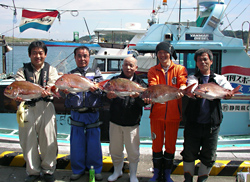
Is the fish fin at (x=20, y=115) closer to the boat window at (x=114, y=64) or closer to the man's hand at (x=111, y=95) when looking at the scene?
the man's hand at (x=111, y=95)

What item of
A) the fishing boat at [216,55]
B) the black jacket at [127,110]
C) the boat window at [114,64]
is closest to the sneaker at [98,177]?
the black jacket at [127,110]

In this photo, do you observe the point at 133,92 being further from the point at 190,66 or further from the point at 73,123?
the point at 190,66

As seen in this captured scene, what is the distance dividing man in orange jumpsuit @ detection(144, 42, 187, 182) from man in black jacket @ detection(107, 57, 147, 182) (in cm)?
26

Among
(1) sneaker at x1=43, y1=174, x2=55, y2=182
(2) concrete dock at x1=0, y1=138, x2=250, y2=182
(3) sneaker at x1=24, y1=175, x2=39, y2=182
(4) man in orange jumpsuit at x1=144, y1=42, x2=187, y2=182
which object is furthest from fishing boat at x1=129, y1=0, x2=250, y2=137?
(3) sneaker at x1=24, y1=175, x2=39, y2=182

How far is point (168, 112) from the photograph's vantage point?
11.9 ft

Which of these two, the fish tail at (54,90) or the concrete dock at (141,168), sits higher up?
the fish tail at (54,90)

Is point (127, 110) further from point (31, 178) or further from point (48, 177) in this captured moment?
point (31, 178)

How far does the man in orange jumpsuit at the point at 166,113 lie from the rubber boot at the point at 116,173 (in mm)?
537

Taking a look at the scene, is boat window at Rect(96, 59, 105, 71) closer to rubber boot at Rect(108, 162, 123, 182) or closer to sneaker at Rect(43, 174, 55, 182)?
rubber boot at Rect(108, 162, 123, 182)

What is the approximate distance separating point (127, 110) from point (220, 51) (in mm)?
3370

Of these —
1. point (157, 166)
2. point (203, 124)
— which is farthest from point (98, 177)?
point (203, 124)

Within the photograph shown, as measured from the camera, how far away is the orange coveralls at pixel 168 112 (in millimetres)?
3656

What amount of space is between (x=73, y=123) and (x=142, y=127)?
106 inches

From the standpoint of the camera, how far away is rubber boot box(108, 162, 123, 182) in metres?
3.86
